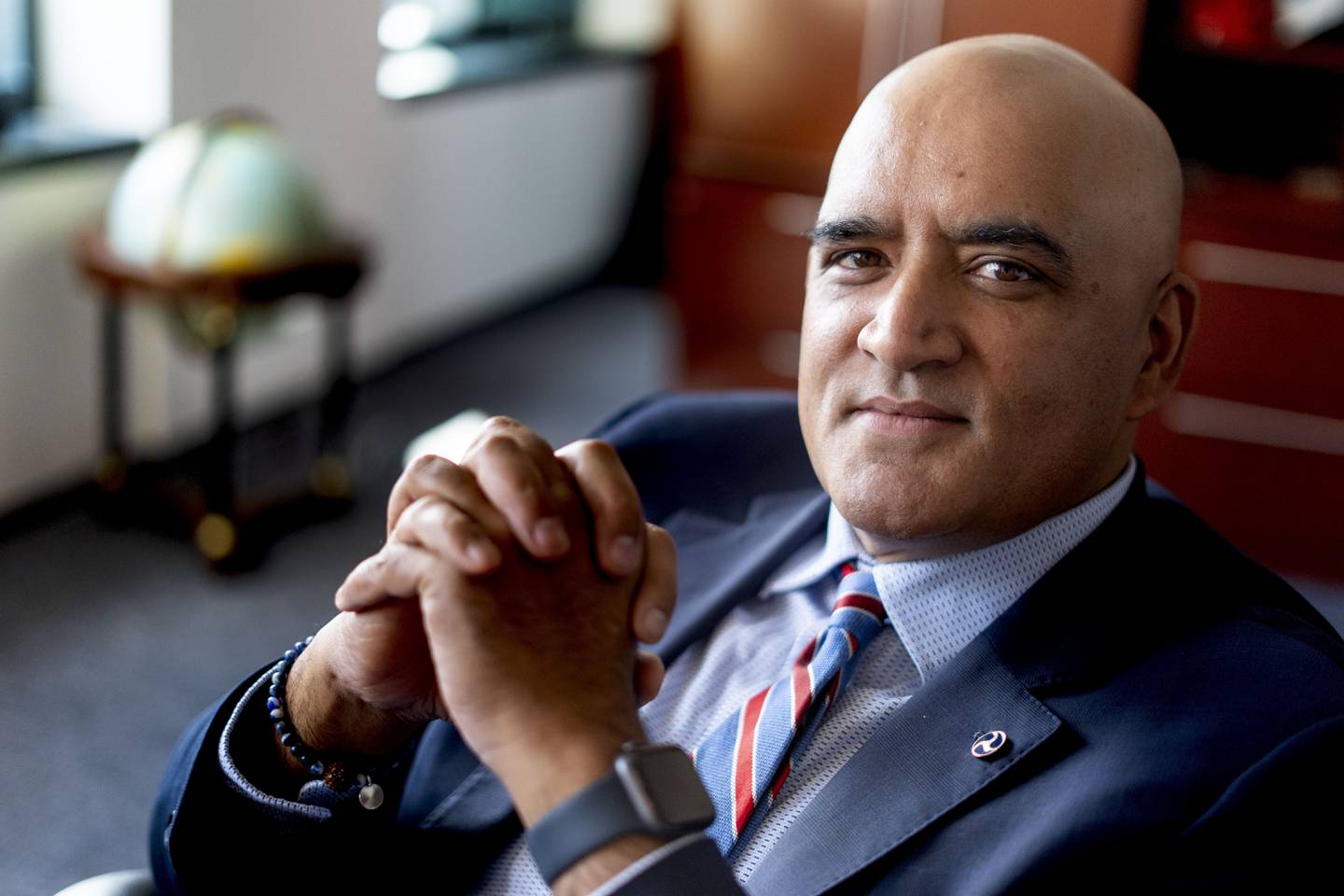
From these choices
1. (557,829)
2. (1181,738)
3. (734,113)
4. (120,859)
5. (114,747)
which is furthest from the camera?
(734,113)

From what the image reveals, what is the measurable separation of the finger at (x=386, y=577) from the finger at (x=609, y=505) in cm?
13

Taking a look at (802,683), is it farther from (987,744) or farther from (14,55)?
(14,55)

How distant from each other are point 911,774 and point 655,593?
0.28 m

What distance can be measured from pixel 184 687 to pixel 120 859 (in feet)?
2.01

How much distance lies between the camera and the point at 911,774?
121 centimetres

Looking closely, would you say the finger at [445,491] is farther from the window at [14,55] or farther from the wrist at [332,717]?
the window at [14,55]

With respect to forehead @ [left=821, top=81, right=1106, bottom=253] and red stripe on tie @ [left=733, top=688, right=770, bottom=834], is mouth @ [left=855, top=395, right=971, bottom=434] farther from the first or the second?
red stripe on tie @ [left=733, top=688, right=770, bottom=834]

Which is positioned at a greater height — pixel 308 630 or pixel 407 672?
pixel 407 672

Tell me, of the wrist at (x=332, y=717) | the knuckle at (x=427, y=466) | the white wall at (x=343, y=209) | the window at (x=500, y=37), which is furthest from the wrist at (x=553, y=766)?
the window at (x=500, y=37)

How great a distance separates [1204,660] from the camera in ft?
3.97

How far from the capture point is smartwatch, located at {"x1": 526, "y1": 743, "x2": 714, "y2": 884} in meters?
0.98

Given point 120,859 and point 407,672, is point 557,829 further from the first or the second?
point 120,859

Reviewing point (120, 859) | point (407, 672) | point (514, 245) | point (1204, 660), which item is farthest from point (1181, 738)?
point (514, 245)

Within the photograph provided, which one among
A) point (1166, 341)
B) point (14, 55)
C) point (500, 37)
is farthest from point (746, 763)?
point (500, 37)
